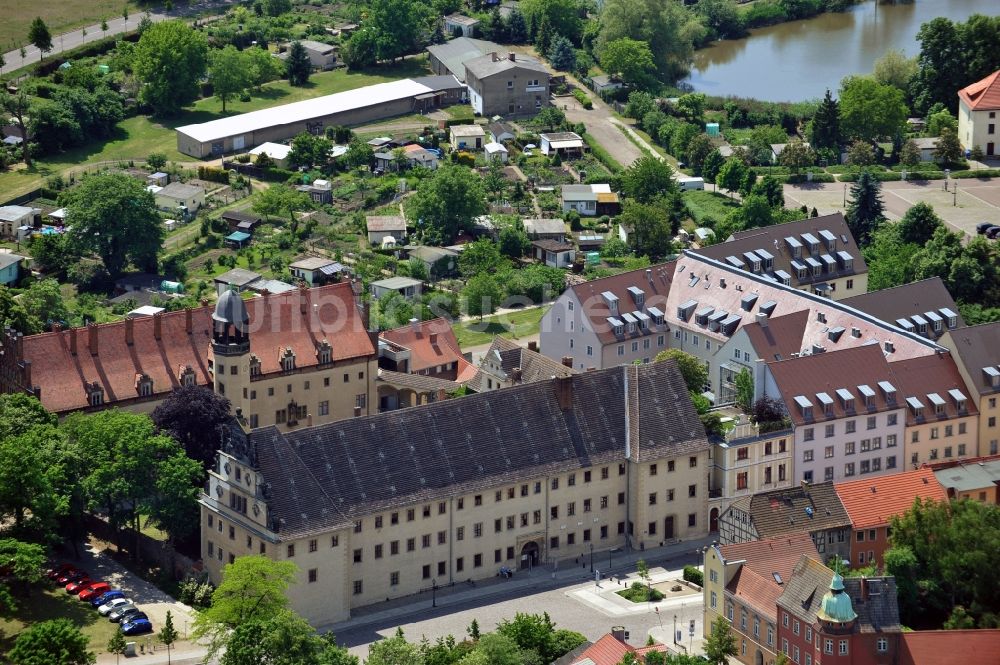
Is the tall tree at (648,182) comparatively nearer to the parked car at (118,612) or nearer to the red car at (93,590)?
the red car at (93,590)

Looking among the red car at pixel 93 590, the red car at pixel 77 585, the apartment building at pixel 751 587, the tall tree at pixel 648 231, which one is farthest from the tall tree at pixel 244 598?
the tall tree at pixel 648 231

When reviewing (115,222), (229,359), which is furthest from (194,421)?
(115,222)

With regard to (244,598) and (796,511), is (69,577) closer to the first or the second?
(244,598)

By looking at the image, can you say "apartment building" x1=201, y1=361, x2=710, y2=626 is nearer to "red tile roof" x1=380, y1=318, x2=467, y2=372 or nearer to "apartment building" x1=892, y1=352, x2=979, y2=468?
"apartment building" x1=892, y1=352, x2=979, y2=468

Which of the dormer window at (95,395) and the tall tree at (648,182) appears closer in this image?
the dormer window at (95,395)

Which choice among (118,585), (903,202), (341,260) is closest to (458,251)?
(341,260)

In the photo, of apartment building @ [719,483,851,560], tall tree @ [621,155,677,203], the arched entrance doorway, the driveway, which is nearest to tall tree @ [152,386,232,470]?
the driveway

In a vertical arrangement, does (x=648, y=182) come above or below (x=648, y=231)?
above
